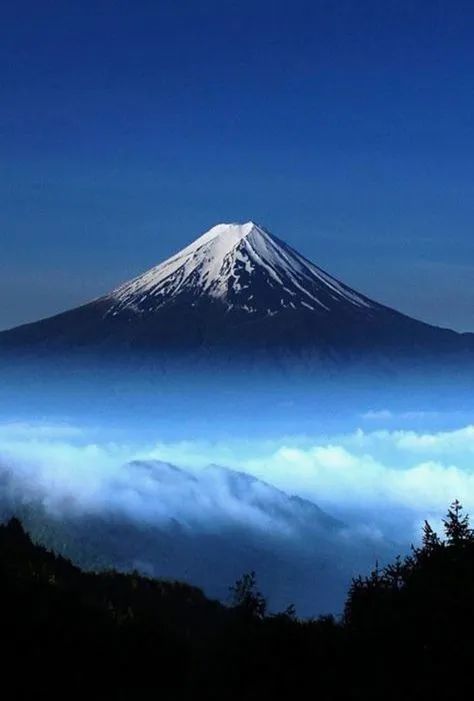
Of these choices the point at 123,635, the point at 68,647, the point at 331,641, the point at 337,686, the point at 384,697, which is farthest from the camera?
the point at 123,635

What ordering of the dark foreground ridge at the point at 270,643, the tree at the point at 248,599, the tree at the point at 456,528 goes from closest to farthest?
the dark foreground ridge at the point at 270,643 → the tree at the point at 248,599 → the tree at the point at 456,528

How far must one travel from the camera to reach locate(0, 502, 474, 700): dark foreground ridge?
19.2 meters

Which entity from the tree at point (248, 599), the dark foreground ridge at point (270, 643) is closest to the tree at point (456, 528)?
the dark foreground ridge at point (270, 643)

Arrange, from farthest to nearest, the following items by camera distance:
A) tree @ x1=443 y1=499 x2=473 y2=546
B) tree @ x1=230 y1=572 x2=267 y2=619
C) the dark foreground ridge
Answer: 1. tree @ x1=443 y1=499 x2=473 y2=546
2. tree @ x1=230 y1=572 x2=267 y2=619
3. the dark foreground ridge

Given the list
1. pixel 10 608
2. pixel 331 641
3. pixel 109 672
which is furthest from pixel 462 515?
pixel 10 608

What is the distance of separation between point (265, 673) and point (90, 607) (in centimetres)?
704

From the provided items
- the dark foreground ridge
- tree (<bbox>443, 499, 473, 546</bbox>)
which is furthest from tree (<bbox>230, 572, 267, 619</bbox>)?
tree (<bbox>443, 499, 473, 546</bbox>)

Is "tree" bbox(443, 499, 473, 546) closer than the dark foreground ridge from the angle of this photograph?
No

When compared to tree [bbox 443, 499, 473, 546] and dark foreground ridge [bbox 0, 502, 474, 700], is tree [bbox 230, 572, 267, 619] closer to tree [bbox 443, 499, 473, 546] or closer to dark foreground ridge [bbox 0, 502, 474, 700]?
dark foreground ridge [bbox 0, 502, 474, 700]

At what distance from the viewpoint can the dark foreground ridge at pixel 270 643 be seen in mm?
19234

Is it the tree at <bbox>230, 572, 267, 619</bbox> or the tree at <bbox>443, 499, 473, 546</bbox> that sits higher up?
the tree at <bbox>443, 499, 473, 546</bbox>

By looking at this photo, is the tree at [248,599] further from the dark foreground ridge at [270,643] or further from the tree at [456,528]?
the tree at [456,528]

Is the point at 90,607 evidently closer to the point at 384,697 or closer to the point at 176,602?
the point at 384,697

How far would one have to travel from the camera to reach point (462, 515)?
2520cm
